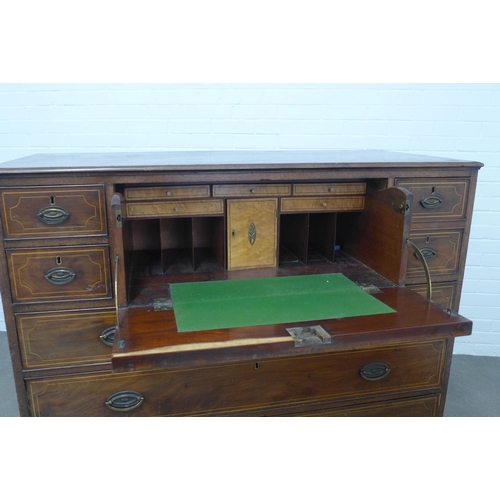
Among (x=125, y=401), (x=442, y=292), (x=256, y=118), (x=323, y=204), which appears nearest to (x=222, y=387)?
(x=125, y=401)

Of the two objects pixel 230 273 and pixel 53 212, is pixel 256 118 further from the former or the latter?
pixel 53 212

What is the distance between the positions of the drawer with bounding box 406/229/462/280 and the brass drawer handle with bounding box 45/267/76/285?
4.22 ft

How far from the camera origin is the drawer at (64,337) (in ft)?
5.19

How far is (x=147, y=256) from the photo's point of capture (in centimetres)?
196

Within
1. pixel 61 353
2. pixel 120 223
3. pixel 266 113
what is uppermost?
pixel 266 113

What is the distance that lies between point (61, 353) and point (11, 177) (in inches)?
25.1

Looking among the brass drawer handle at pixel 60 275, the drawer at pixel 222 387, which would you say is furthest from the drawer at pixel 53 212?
the drawer at pixel 222 387

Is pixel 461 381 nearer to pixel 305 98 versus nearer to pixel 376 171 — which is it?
pixel 376 171

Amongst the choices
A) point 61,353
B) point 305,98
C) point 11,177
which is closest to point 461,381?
point 305,98

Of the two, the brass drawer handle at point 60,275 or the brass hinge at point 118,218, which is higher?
the brass hinge at point 118,218

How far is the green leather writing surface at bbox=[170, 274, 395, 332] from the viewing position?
130 centimetres

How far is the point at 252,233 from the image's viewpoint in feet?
5.82

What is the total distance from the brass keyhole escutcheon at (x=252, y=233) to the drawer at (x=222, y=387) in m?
0.47

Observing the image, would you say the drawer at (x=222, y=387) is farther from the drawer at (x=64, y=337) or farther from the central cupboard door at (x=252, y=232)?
the central cupboard door at (x=252, y=232)
